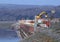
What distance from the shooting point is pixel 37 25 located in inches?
711

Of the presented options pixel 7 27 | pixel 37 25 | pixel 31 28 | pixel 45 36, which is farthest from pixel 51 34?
pixel 7 27

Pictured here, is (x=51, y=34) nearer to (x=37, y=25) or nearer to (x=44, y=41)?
(x=44, y=41)

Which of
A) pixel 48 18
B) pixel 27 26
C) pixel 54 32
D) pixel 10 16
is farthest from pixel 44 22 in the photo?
pixel 10 16

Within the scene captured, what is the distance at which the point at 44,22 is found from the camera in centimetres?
1877

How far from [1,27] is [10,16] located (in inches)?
773

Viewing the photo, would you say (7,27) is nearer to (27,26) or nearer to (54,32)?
(27,26)

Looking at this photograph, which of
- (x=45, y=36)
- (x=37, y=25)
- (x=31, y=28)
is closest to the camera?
(x=45, y=36)

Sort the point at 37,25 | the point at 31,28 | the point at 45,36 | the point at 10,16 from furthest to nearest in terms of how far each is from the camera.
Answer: the point at 10,16, the point at 31,28, the point at 37,25, the point at 45,36

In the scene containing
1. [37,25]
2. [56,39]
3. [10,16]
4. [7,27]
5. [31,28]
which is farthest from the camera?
[10,16]

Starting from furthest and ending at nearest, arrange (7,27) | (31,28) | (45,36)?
(7,27)
(31,28)
(45,36)

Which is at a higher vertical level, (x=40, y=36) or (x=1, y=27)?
(x=40, y=36)

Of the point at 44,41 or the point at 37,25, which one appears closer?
the point at 44,41

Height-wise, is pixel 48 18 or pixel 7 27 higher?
pixel 48 18

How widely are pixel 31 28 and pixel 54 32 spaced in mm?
6648
